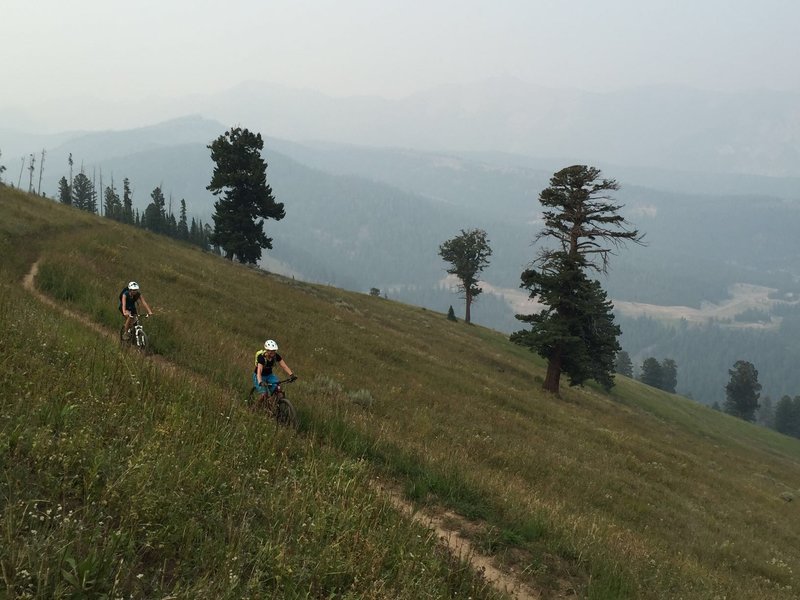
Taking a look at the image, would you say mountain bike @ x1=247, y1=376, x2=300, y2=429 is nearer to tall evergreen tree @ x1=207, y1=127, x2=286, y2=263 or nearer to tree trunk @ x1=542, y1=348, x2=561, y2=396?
tree trunk @ x1=542, y1=348, x2=561, y2=396

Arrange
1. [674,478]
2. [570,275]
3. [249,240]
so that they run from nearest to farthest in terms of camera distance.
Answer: [674,478]
[570,275]
[249,240]

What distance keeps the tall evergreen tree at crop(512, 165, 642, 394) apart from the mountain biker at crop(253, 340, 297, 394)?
2242 centimetres

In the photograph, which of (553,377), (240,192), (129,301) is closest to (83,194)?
(240,192)

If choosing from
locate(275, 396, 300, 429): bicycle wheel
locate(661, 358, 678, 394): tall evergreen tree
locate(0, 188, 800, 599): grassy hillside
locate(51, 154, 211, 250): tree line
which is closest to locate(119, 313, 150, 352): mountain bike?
locate(0, 188, 800, 599): grassy hillside

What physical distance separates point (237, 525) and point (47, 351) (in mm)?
5769

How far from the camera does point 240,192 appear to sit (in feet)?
185

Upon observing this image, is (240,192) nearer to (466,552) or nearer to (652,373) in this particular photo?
(466,552)

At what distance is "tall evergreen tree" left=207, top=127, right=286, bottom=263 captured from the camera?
180 feet

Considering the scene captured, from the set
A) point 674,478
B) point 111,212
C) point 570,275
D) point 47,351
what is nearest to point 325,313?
point 570,275

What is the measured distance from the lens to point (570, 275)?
31109 millimetres

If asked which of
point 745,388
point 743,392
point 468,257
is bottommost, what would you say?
point 743,392

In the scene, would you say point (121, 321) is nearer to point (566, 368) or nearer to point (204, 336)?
point (204, 336)

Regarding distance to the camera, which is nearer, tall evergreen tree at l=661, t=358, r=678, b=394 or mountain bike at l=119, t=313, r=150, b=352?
mountain bike at l=119, t=313, r=150, b=352

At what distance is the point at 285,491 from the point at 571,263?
28767 millimetres
